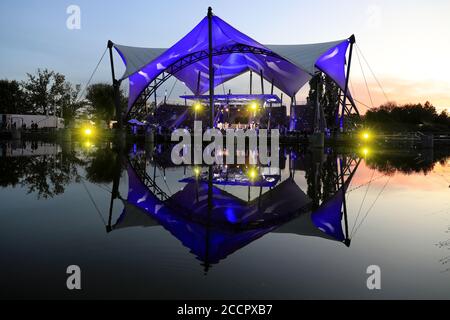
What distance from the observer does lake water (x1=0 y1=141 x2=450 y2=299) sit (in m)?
3.60

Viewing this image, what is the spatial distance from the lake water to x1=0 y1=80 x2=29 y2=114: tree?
67928 millimetres

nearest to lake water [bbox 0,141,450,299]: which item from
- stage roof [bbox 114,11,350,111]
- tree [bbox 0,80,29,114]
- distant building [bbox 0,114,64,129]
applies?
stage roof [bbox 114,11,350,111]

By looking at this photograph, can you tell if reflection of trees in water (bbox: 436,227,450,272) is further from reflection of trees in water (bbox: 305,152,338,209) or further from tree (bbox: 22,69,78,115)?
tree (bbox: 22,69,78,115)

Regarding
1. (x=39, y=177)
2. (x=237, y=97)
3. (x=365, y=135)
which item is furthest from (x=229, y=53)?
(x=39, y=177)

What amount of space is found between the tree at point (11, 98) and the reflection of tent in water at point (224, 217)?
69.9 metres

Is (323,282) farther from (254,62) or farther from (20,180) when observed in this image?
(254,62)

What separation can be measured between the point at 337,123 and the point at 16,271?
28.4 m

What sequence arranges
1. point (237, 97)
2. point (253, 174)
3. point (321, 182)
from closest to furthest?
point (321, 182) → point (253, 174) → point (237, 97)

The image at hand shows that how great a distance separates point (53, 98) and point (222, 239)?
82.0 meters

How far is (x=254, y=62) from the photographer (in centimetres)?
3712

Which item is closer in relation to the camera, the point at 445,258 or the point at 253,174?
the point at 445,258

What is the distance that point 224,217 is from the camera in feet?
21.8

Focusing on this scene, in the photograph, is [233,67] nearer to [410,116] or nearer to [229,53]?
[229,53]
